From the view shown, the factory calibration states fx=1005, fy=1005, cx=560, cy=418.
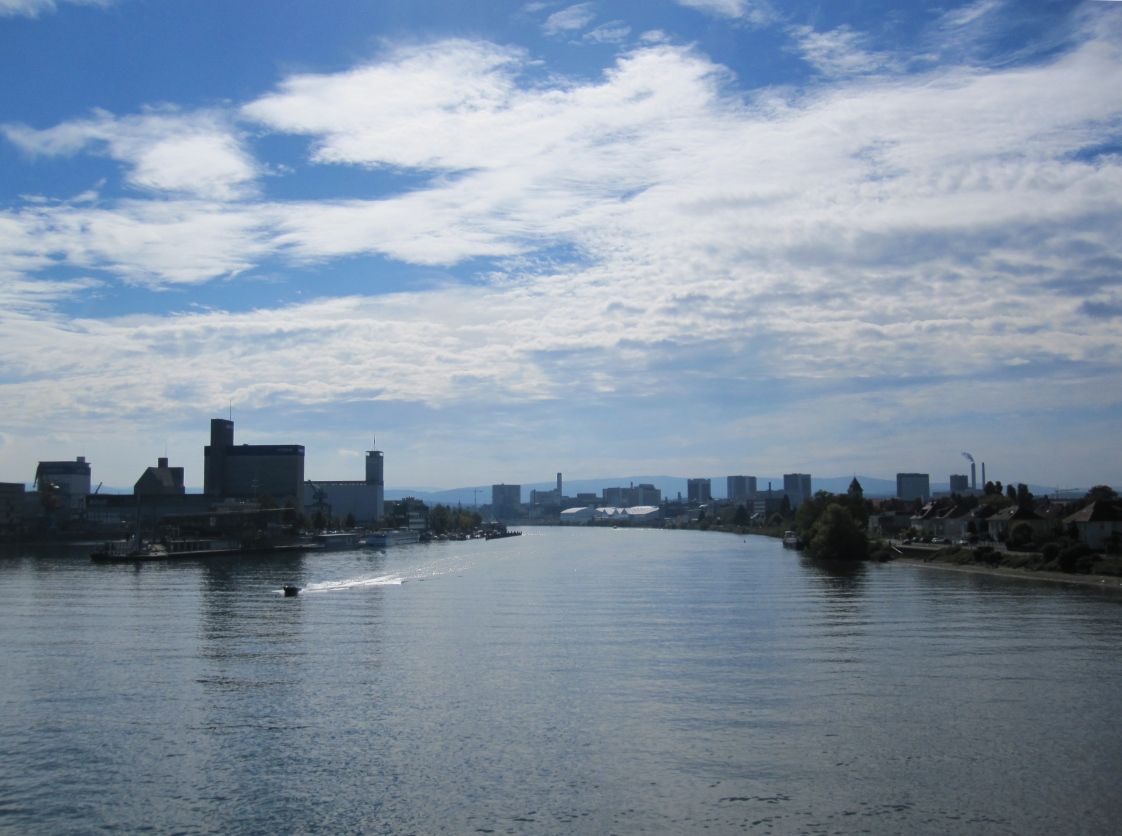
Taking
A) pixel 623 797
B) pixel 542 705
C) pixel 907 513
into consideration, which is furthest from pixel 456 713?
pixel 907 513

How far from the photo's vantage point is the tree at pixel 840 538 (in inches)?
2960

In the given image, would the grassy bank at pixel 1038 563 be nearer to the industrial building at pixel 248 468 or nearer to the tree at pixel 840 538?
the tree at pixel 840 538

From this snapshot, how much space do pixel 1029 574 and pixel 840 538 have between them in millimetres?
23222

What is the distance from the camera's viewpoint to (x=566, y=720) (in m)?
20.4

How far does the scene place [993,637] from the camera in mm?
31078

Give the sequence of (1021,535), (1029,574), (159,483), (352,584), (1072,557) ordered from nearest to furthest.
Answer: (1072,557)
(1029,574)
(352,584)
(1021,535)
(159,483)

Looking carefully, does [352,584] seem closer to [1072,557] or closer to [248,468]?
[1072,557]

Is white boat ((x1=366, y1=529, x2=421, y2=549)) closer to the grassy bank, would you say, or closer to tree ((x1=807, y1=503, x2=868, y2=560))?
tree ((x1=807, y1=503, x2=868, y2=560))

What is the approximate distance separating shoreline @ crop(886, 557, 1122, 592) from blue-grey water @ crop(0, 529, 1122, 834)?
7.93 meters

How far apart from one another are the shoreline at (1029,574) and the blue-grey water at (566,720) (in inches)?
312

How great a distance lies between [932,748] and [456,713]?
30.9 feet

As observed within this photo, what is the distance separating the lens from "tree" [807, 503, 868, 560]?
75188 millimetres

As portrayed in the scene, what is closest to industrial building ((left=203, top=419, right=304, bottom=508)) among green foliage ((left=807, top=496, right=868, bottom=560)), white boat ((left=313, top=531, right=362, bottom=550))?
white boat ((left=313, top=531, right=362, bottom=550))

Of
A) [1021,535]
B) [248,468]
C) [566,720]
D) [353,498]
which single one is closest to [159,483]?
[248,468]
